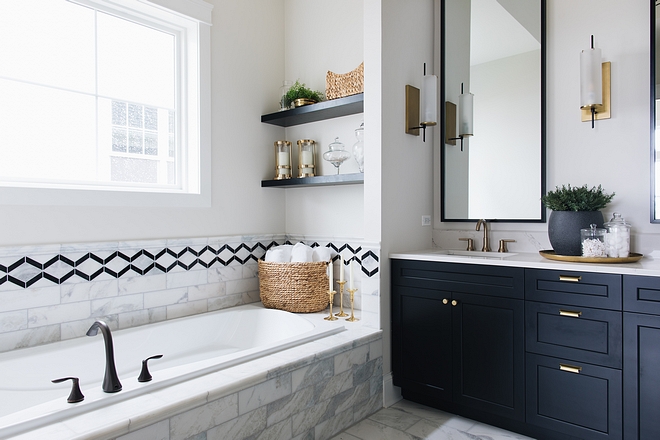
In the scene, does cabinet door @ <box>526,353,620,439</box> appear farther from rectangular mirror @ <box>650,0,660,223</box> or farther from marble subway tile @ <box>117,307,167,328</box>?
marble subway tile @ <box>117,307,167,328</box>

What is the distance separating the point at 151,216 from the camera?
2.74 m

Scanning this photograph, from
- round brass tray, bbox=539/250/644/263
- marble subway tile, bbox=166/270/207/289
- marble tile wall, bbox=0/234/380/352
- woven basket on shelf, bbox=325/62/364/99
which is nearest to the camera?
round brass tray, bbox=539/250/644/263

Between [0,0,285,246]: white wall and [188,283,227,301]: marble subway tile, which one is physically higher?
[0,0,285,246]: white wall

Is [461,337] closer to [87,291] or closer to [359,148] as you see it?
[359,148]

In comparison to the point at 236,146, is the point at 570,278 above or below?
below

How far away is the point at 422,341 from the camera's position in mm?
2596

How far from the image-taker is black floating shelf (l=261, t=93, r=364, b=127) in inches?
114

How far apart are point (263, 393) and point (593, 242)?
174 cm

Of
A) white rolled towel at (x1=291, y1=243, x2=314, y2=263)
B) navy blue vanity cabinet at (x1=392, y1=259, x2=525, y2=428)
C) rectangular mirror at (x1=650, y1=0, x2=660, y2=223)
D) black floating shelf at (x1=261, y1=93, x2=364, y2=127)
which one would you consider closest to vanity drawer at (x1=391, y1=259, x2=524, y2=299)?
navy blue vanity cabinet at (x1=392, y1=259, x2=525, y2=428)

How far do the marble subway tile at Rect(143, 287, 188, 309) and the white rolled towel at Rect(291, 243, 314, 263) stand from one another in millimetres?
749

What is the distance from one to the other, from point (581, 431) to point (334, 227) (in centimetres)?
192

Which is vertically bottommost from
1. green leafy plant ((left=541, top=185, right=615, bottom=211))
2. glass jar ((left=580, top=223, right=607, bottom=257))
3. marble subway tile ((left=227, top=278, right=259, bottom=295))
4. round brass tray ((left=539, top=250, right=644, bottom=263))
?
marble subway tile ((left=227, top=278, right=259, bottom=295))

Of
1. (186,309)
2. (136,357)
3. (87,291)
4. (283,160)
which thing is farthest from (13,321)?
(283,160)

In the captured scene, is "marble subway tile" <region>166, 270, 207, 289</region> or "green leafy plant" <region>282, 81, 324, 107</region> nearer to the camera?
"marble subway tile" <region>166, 270, 207, 289</region>
